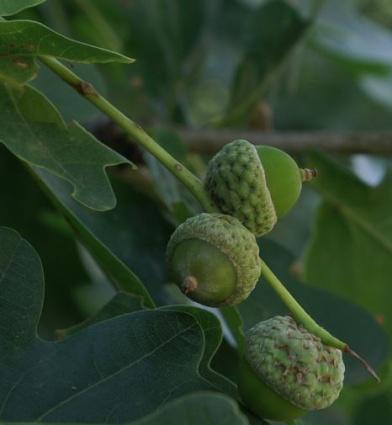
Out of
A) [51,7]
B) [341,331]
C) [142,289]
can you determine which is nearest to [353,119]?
[51,7]

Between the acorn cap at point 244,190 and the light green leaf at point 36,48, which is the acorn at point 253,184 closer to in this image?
the acorn cap at point 244,190

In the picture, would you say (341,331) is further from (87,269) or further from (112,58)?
(112,58)

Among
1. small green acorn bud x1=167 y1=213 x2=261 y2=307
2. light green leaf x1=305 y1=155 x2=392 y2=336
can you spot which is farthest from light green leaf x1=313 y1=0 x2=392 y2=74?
small green acorn bud x1=167 y1=213 x2=261 y2=307

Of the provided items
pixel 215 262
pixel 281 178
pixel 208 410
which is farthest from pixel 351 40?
pixel 208 410

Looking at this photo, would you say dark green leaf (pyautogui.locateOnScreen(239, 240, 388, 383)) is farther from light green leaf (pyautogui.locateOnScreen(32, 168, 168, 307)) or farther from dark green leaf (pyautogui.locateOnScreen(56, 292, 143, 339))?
dark green leaf (pyautogui.locateOnScreen(56, 292, 143, 339))

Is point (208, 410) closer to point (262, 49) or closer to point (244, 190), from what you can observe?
point (244, 190)

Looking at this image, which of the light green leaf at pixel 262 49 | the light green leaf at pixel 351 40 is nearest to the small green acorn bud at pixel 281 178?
the light green leaf at pixel 262 49
